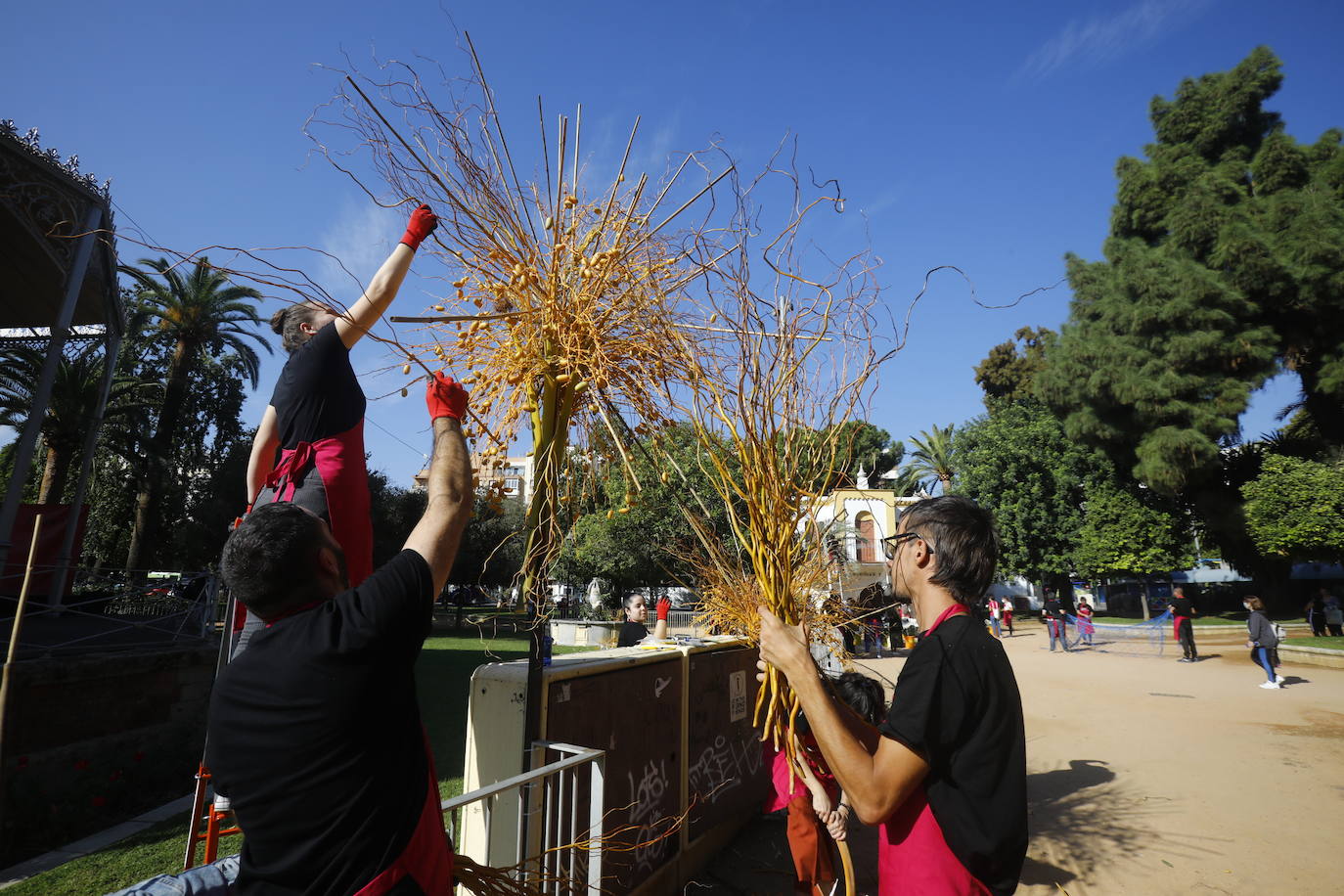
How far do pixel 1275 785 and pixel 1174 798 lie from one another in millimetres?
1359

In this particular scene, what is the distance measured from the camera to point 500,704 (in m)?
2.94

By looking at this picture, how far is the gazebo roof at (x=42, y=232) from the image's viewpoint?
746 centimetres

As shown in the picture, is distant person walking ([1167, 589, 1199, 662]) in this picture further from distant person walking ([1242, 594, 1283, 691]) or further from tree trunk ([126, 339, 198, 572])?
tree trunk ([126, 339, 198, 572])

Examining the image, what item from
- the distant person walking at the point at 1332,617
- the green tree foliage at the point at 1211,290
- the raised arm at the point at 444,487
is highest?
the green tree foliage at the point at 1211,290

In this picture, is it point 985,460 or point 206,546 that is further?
point 985,460

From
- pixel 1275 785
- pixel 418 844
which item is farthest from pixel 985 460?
pixel 418 844

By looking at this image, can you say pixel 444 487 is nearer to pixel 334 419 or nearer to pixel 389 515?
pixel 334 419

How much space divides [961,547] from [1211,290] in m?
27.0

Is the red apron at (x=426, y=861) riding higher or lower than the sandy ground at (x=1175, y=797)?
higher

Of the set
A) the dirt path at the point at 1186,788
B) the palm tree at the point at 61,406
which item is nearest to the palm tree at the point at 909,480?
the dirt path at the point at 1186,788

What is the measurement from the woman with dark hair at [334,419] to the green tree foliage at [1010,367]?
3918 centimetres

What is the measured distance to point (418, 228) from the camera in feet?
6.65

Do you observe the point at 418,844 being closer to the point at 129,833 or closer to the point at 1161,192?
the point at 129,833

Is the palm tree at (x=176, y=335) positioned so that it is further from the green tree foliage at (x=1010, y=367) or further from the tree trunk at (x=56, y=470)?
the green tree foliage at (x=1010, y=367)
